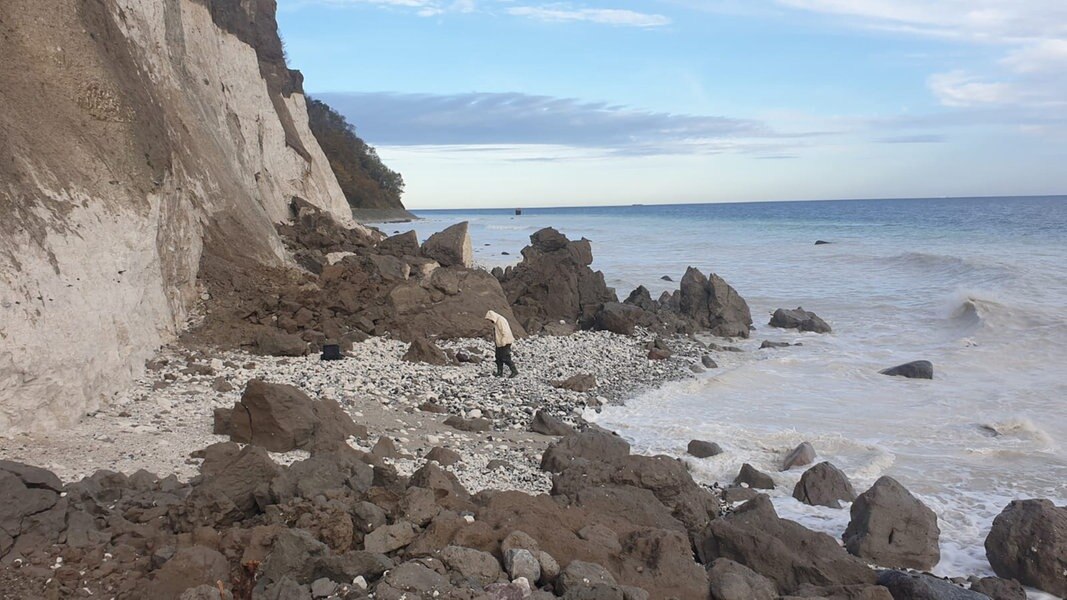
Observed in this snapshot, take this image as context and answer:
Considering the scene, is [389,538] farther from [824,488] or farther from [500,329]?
[500,329]

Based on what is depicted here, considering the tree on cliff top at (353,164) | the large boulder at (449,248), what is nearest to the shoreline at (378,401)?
the large boulder at (449,248)

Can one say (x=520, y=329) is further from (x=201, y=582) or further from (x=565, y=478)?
(x=201, y=582)

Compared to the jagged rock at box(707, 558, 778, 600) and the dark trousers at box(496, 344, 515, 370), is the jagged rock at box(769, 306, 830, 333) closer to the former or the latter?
the dark trousers at box(496, 344, 515, 370)

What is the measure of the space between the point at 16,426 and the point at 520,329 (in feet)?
38.0

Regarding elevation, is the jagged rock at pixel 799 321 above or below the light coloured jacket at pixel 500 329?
below

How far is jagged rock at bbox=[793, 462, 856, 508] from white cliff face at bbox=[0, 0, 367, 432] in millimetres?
8188

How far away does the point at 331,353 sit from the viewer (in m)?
13.9

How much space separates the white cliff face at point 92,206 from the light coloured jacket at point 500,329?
513cm

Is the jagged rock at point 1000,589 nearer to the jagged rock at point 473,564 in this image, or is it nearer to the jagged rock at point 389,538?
the jagged rock at point 473,564

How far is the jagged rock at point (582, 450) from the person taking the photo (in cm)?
962

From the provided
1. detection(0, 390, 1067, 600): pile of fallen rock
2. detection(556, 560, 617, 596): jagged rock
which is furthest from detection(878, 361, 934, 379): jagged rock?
detection(556, 560, 617, 596): jagged rock

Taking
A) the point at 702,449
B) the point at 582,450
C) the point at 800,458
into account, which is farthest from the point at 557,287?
the point at 582,450

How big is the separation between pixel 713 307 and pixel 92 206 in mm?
16035

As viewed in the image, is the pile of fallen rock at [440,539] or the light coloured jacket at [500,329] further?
the light coloured jacket at [500,329]
